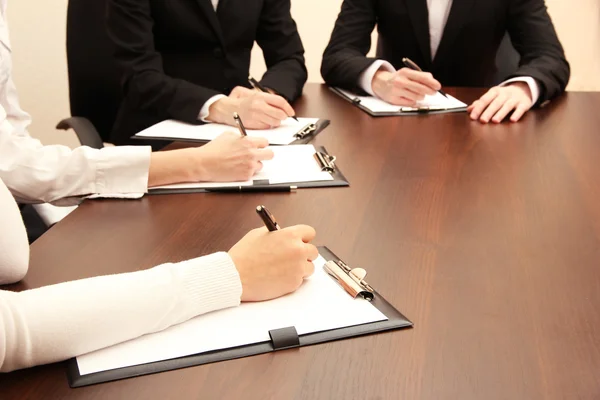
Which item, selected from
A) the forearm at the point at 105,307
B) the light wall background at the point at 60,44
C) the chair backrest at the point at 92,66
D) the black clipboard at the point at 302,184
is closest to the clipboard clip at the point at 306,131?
the black clipboard at the point at 302,184

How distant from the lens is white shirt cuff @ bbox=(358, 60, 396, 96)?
1.91 metres

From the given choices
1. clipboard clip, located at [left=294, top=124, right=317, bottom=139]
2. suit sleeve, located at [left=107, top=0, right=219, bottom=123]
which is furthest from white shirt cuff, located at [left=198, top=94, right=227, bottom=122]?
clipboard clip, located at [left=294, top=124, right=317, bottom=139]

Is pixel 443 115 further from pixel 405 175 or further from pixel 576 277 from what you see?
pixel 576 277

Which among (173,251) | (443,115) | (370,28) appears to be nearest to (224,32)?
(370,28)

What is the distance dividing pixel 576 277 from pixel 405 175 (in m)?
0.46

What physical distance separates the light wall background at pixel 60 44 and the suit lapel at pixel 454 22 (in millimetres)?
1412

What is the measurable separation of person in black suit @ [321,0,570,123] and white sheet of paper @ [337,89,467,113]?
0.08ft

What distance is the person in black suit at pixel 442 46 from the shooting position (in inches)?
72.3

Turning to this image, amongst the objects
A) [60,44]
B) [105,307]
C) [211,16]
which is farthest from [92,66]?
[105,307]

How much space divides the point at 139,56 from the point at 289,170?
2.48 ft

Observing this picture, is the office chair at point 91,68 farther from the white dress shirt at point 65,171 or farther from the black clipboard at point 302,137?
the white dress shirt at point 65,171

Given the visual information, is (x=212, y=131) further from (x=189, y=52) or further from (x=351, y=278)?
(x=351, y=278)

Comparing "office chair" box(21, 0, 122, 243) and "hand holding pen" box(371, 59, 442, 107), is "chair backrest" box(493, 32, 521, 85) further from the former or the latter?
"office chair" box(21, 0, 122, 243)

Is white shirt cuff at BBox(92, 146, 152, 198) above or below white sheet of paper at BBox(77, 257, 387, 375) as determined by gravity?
below
